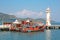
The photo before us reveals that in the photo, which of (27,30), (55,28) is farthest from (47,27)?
(27,30)

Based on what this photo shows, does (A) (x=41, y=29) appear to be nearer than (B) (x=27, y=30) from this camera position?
No

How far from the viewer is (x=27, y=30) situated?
77250 millimetres

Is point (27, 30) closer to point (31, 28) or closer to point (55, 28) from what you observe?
point (31, 28)

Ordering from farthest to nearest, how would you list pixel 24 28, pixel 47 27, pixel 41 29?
1. pixel 47 27
2. pixel 41 29
3. pixel 24 28

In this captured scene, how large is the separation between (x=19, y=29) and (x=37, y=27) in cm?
635

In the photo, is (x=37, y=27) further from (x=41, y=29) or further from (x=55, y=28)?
(x=55, y=28)

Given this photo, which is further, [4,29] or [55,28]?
[55,28]

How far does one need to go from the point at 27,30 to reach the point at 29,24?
22.5 feet

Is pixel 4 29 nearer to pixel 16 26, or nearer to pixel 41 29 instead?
pixel 16 26

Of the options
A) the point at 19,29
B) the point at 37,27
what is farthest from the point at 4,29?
the point at 37,27

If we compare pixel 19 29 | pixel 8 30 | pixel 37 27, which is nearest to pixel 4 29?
pixel 8 30

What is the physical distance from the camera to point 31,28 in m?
78.1

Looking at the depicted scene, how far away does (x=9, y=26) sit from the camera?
87562 millimetres

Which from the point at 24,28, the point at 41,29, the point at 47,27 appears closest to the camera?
the point at 24,28
